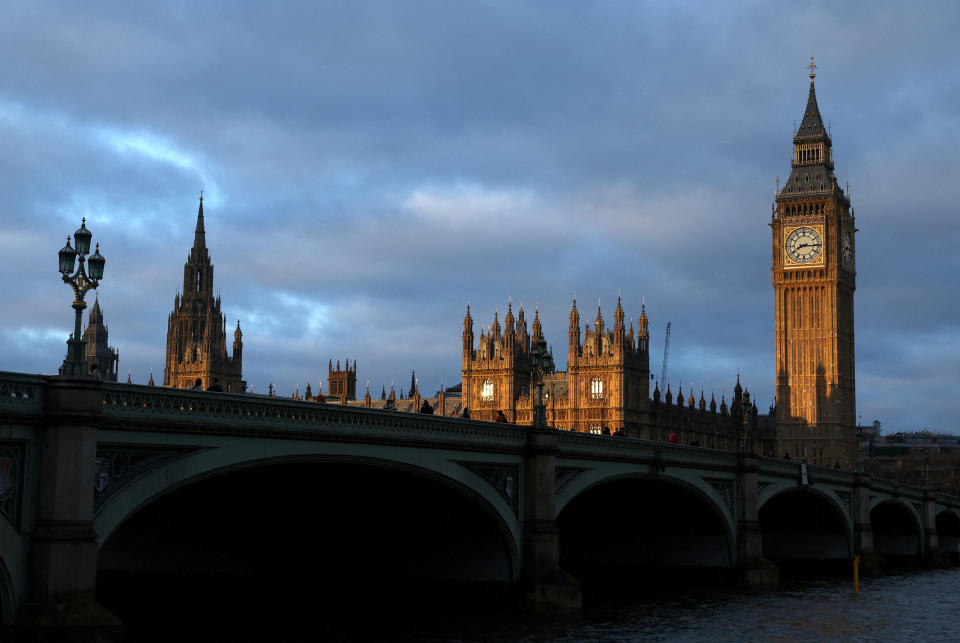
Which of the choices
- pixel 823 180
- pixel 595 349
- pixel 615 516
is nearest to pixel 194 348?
pixel 595 349

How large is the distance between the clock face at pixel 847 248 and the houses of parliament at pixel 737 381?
239 millimetres

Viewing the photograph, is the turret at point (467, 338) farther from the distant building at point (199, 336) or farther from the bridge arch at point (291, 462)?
the bridge arch at point (291, 462)

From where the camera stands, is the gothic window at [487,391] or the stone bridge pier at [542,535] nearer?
the stone bridge pier at [542,535]

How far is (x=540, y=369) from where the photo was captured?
129 ft

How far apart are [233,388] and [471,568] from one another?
424 feet

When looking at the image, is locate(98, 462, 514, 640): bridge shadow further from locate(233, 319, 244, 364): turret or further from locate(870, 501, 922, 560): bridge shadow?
locate(233, 319, 244, 364): turret

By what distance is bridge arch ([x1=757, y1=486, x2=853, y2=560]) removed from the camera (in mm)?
69500

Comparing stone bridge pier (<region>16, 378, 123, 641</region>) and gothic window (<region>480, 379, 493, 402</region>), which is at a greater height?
gothic window (<region>480, 379, 493, 402</region>)

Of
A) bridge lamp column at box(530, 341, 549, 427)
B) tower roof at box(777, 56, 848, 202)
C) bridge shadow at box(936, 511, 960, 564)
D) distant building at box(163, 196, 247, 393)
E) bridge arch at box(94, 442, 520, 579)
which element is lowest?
bridge shadow at box(936, 511, 960, 564)

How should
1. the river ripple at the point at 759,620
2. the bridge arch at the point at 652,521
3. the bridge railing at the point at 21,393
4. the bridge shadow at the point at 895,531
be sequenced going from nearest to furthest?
the bridge railing at the point at 21,393, the river ripple at the point at 759,620, the bridge arch at the point at 652,521, the bridge shadow at the point at 895,531

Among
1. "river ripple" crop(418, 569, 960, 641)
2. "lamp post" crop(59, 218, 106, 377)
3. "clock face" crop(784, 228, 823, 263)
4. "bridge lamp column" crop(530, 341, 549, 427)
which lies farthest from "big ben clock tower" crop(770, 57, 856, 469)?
"lamp post" crop(59, 218, 106, 377)

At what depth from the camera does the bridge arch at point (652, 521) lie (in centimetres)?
5097

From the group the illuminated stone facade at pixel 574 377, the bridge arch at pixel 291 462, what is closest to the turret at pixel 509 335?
the illuminated stone facade at pixel 574 377

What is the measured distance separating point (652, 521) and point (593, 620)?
17841 millimetres
